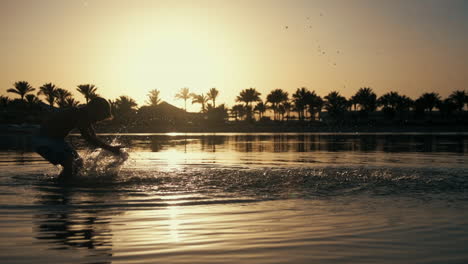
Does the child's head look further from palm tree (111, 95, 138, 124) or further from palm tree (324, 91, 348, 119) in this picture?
palm tree (324, 91, 348, 119)

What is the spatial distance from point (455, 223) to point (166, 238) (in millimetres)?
3711

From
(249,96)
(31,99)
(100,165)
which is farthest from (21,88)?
(100,165)

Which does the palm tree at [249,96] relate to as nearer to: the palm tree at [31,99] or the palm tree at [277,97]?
the palm tree at [277,97]

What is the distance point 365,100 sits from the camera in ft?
443

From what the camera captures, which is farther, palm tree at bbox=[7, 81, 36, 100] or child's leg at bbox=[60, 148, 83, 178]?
palm tree at bbox=[7, 81, 36, 100]

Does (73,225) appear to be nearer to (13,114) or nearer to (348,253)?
(348,253)

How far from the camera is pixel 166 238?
5516 mm

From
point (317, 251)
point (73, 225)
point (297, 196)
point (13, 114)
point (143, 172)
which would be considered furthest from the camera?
point (13, 114)

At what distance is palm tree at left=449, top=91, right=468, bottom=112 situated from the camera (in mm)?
135625

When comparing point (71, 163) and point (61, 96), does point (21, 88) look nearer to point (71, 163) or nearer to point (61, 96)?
point (61, 96)

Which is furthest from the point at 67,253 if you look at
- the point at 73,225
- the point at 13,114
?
the point at 13,114

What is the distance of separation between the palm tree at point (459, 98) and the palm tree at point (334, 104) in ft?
95.9

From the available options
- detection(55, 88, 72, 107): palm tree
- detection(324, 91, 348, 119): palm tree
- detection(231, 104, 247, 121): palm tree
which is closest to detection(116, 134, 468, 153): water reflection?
detection(55, 88, 72, 107): palm tree

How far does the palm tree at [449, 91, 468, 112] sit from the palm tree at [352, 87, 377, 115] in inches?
→ 835
